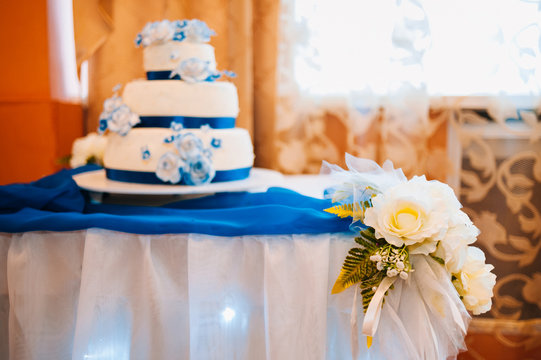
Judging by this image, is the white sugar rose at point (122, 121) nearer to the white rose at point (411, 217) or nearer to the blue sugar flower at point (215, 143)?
the blue sugar flower at point (215, 143)

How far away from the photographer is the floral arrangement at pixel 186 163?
3.10 ft

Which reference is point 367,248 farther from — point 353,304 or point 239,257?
point 239,257

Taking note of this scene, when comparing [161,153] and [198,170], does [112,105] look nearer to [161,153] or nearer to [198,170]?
[161,153]

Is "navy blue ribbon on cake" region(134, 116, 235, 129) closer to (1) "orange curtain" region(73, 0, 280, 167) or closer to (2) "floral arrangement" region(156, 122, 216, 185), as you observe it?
(2) "floral arrangement" region(156, 122, 216, 185)

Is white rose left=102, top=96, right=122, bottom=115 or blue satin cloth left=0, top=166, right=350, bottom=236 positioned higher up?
white rose left=102, top=96, right=122, bottom=115

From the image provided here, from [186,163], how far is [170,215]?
5.7 inches

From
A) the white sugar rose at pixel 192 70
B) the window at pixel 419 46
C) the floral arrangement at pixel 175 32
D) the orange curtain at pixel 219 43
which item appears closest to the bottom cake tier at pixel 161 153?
the white sugar rose at pixel 192 70

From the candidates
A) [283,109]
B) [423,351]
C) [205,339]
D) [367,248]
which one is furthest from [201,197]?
[283,109]

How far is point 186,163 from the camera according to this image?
0.95 m

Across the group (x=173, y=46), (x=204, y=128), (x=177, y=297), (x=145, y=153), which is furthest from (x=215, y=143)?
Result: (x=177, y=297)

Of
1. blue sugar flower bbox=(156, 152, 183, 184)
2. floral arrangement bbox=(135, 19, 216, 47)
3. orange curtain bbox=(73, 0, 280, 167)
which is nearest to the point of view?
blue sugar flower bbox=(156, 152, 183, 184)

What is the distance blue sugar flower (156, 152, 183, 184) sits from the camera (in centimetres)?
94

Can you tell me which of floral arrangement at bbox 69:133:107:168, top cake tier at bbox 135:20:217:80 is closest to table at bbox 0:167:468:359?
top cake tier at bbox 135:20:217:80

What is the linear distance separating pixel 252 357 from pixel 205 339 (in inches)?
3.7
